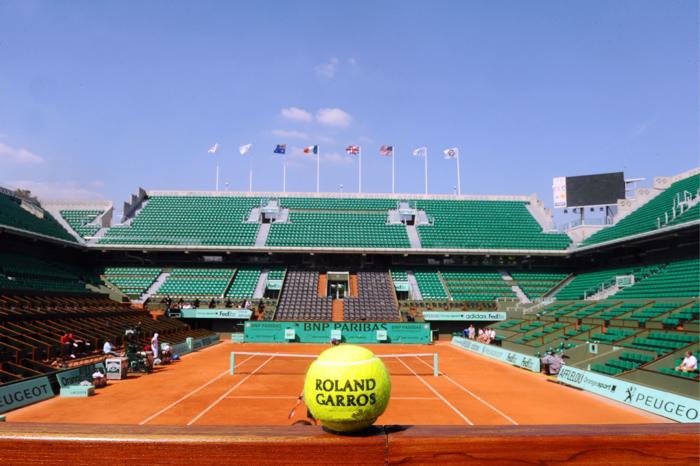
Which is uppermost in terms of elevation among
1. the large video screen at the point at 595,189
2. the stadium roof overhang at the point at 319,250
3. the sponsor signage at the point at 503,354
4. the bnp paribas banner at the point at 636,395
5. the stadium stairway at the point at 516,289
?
the large video screen at the point at 595,189

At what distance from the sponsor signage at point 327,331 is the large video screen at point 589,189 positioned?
26.0 metres

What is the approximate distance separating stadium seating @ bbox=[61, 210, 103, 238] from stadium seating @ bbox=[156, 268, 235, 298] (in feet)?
35.6

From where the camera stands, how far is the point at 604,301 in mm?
34312

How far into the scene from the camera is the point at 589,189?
51.3 meters

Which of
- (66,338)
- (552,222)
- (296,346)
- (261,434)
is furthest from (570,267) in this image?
(261,434)

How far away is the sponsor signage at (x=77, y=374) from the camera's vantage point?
18250 millimetres

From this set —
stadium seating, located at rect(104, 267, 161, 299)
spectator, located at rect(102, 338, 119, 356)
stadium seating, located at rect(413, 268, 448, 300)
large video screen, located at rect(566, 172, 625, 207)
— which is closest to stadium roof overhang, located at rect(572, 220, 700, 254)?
large video screen, located at rect(566, 172, 625, 207)

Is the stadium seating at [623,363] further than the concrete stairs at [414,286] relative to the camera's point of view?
No

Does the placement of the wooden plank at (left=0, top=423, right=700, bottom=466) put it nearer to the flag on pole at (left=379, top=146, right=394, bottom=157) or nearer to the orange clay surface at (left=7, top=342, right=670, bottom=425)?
the orange clay surface at (left=7, top=342, right=670, bottom=425)

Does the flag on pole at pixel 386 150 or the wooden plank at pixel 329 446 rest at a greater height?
the flag on pole at pixel 386 150

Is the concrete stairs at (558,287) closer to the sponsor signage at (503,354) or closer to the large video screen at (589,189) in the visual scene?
the large video screen at (589,189)

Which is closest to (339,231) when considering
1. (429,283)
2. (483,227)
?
(429,283)

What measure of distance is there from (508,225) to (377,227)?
15.8 metres

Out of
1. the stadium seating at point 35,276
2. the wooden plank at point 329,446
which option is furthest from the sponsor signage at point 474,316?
the wooden plank at point 329,446
